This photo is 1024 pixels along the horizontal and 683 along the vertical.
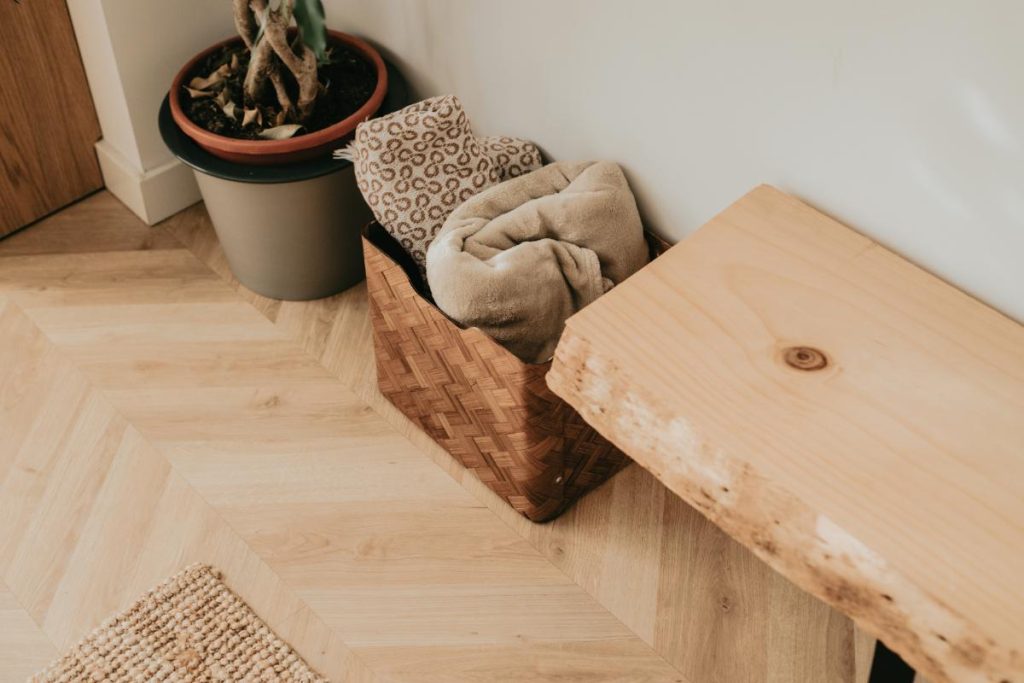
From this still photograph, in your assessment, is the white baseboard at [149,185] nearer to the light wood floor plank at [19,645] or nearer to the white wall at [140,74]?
the white wall at [140,74]

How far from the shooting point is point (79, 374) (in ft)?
4.97

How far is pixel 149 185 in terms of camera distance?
172 cm

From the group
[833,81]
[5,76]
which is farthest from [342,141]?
[833,81]

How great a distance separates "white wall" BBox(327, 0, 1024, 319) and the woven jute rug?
0.71 metres

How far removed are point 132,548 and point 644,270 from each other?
77 cm

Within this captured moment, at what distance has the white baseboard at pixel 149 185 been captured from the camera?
1724 mm

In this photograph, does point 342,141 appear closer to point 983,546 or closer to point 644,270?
point 644,270

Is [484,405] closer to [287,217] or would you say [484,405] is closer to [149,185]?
[287,217]

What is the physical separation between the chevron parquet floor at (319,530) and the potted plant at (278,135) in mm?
113

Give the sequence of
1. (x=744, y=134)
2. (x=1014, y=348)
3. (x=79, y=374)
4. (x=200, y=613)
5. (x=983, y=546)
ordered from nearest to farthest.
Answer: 1. (x=983, y=546)
2. (x=1014, y=348)
3. (x=744, y=134)
4. (x=200, y=613)
5. (x=79, y=374)

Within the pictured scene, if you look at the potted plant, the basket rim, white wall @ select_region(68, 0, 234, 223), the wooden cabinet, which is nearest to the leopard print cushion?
the basket rim

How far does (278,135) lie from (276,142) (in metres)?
0.04

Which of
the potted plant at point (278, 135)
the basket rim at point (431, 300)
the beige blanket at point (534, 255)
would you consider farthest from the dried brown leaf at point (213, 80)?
the beige blanket at point (534, 255)

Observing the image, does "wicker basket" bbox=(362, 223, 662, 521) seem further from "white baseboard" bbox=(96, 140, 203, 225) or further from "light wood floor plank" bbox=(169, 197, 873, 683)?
"white baseboard" bbox=(96, 140, 203, 225)
